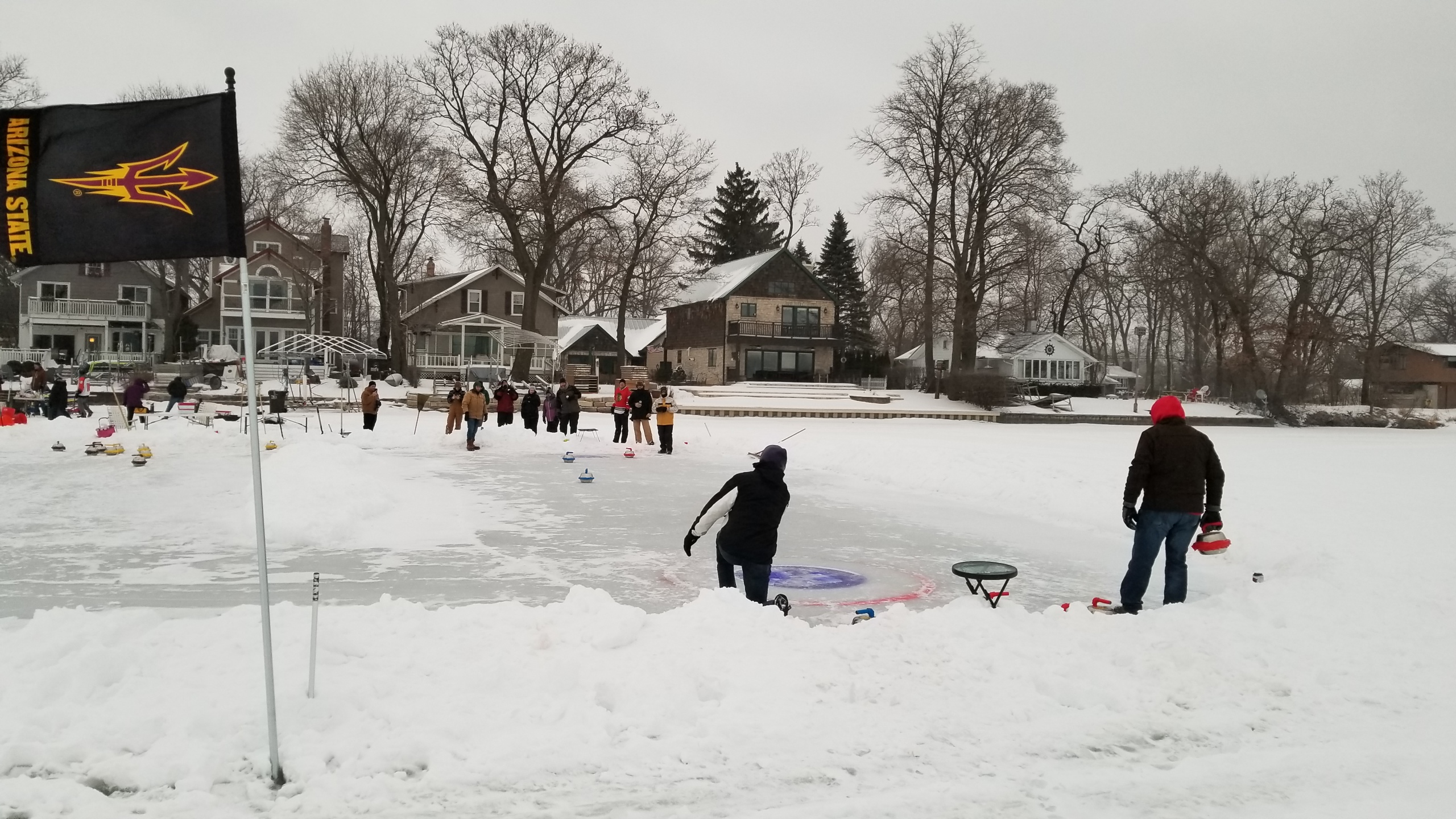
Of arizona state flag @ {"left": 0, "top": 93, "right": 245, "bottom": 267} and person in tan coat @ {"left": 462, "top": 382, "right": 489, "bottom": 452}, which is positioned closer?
arizona state flag @ {"left": 0, "top": 93, "right": 245, "bottom": 267}

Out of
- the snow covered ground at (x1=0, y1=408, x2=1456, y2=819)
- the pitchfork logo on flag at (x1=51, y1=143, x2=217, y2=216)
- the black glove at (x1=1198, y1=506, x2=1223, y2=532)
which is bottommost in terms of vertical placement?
the snow covered ground at (x1=0, y1=408, x2=1456, y2=819)

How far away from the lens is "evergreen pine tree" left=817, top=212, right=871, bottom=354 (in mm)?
64062

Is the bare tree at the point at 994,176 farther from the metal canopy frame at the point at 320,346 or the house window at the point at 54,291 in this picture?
the house window at the point at 54,291

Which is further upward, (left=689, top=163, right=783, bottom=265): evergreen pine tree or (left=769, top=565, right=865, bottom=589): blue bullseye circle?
(left=689, top=163, right=783, bottom=265): evergreen pine tree

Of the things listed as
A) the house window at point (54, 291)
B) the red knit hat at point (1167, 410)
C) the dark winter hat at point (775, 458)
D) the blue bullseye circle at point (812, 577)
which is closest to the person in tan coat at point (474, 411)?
the blue bullseye circle at point (812, 577)

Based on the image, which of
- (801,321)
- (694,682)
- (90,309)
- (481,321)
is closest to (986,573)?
(694,682)

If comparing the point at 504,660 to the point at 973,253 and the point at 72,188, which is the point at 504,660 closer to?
the point at 72,188

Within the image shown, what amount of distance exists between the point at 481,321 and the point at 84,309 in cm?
2119

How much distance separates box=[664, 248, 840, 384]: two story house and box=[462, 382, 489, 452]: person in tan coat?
1273 inches

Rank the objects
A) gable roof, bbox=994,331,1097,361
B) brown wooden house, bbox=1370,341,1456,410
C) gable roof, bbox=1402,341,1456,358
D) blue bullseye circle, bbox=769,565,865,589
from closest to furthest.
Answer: blue bullseye circle, bbox=769,565,865,589, gable roof, bbox=994,331,1097,361, brown wooden house, bbox=1370,341,1456,410, gable roof, bbox=1402,341,1456,358

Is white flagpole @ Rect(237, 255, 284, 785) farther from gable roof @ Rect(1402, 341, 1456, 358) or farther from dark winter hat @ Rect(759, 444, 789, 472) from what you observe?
gable roof @ Rect(1402, 341, 1456, 358)

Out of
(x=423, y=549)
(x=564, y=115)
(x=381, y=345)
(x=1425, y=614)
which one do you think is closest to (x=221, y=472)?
(x=423, y=549)

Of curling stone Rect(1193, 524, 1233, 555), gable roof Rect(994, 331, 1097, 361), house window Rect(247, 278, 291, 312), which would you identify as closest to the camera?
curling stone Rect(1193, 524, 1233, 555)

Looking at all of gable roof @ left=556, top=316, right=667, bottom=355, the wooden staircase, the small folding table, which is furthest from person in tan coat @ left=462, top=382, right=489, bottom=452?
gable roof @ left=556, top=316, right=667, bottom=355
